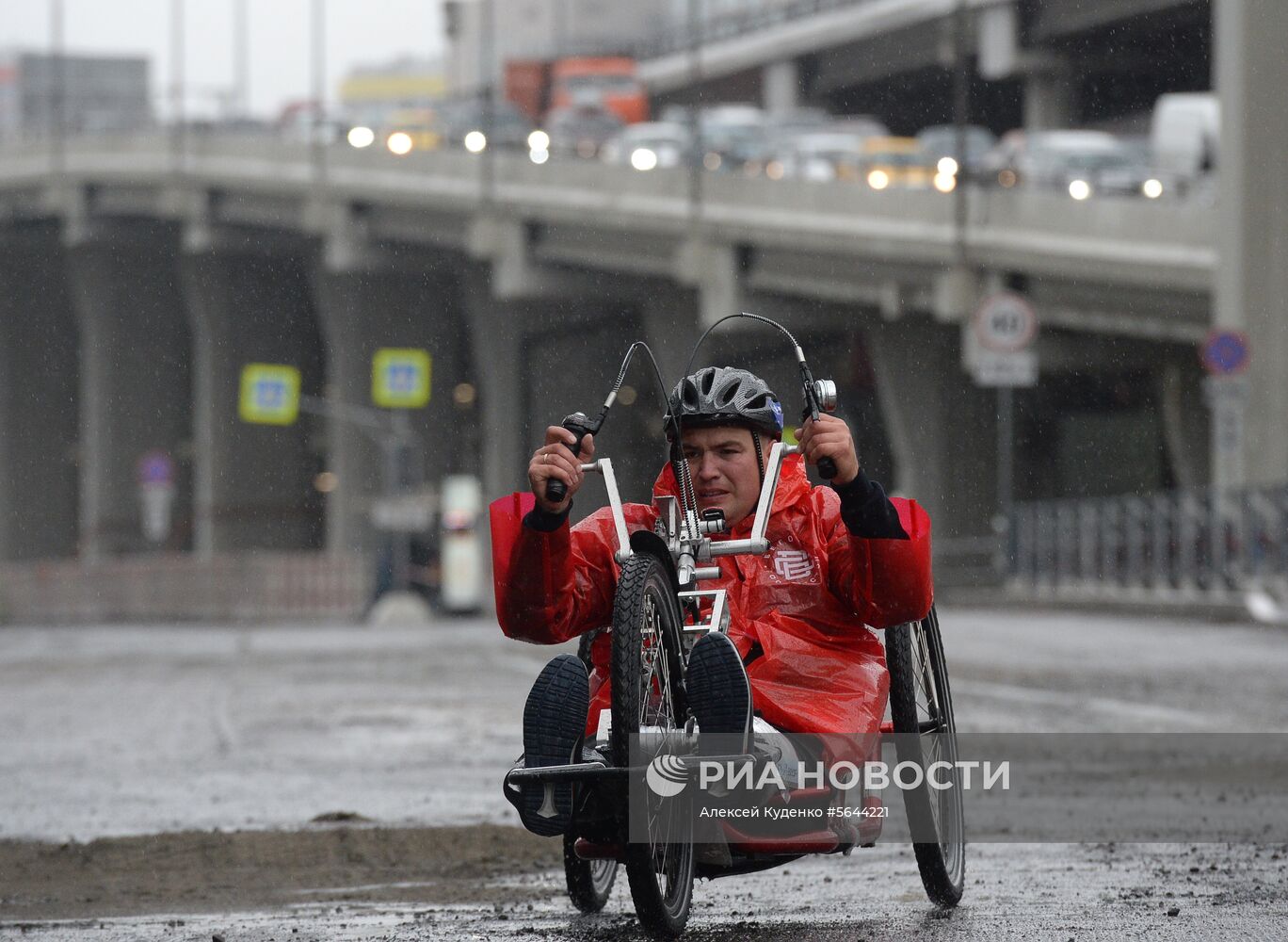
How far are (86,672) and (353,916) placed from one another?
15763 millimetres

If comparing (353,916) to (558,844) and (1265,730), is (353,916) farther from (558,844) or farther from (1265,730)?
(1265,730)

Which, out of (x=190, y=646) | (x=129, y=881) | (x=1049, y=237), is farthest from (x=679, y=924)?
(x=1049, y=237)

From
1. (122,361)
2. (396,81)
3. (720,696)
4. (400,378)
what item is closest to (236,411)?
(122,361)

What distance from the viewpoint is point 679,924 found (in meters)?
5.04

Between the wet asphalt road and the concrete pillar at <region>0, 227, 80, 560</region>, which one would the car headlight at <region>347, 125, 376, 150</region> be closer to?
the concrete pillar at <region>0, 227, 80, 560</region>

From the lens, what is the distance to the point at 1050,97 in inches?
2376

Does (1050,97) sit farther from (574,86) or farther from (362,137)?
(574,86)

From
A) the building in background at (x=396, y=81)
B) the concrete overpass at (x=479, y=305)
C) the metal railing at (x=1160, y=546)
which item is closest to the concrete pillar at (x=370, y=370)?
the concrete overpass at (x=479, y=305)

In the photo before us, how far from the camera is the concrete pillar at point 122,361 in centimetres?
7762

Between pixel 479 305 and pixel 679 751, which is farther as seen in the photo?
pixel 479 305

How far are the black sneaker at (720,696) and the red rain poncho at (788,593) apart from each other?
0.32m

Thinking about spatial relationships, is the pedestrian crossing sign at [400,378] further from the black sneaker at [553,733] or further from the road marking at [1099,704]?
the black sneaker at [553,733]

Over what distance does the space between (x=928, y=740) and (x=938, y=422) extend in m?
41.8

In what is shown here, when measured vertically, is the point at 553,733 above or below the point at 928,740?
above
